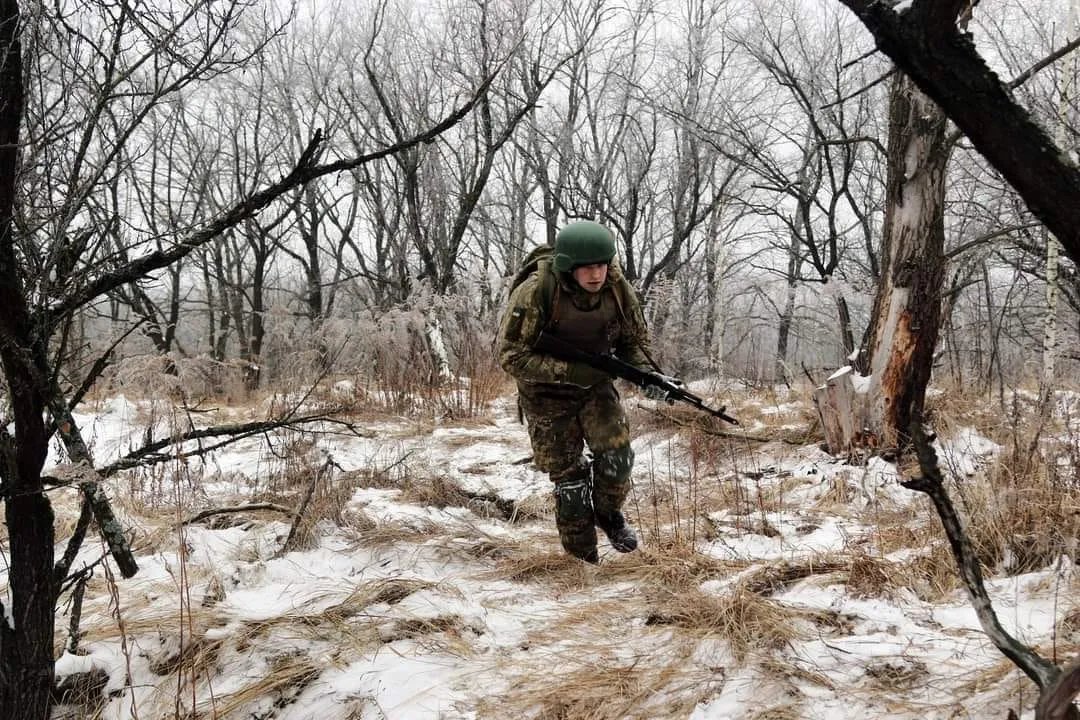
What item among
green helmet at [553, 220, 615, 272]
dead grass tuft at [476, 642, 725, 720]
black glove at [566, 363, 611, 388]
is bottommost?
dead grass tuft at [476, 642, 725, 720]

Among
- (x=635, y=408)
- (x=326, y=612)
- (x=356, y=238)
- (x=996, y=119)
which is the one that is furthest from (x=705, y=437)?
(x=356, y=238)

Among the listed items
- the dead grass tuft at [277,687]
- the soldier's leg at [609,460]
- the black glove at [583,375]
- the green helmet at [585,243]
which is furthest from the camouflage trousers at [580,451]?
the dead grass tuft at [277,687]

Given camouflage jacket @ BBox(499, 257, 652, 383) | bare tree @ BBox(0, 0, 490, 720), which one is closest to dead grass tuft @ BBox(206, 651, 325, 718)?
bare tree @ BBox(0, 0, 490, 720)

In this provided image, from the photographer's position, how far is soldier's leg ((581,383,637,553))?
3.11 metres

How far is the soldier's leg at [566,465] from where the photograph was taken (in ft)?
10.1

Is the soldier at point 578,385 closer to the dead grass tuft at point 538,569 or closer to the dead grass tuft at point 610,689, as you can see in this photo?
the dead grass tuft at point 538,569

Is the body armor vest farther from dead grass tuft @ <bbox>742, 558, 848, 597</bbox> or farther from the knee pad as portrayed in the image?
dead grass tuft @ <bbox>742, 558, 848, 597</bbox>

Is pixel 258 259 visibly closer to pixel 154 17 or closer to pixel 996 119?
pixel 154 17

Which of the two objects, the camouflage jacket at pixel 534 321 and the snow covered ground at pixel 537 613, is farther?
the camouflage jacket at pixel 534 321

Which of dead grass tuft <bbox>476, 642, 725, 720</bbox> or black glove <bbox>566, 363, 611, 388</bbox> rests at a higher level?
black glove <bbox>566, 363, 611, 388</bbox>

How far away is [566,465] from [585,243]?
3.49 feet

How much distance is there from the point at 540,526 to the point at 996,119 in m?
3.10

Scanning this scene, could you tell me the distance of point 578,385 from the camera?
3.08 meters

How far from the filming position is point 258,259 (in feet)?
44.5
